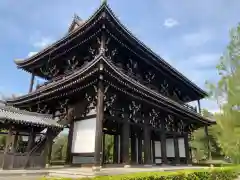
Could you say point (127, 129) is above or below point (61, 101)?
below

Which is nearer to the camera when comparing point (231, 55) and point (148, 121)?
point (148, 121)

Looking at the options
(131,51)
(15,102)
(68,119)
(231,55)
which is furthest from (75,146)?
(231,55)

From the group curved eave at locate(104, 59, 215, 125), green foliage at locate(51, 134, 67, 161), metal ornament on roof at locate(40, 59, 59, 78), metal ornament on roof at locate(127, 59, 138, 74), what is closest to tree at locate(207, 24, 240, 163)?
curved eave at locate(104, 59, 215, 125)

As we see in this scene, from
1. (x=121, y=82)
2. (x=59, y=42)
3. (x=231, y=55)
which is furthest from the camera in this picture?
(x=231, y=55)

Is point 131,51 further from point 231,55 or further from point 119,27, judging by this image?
point 231,55

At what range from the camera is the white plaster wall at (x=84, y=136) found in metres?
10.5

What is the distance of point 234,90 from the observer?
1639cm

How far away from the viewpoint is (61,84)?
1115 cm

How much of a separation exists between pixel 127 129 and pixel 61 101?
450cm

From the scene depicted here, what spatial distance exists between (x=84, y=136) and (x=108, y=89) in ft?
9.30

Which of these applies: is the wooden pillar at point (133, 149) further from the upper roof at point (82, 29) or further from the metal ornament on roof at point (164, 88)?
the upper roof at point (82, 29)

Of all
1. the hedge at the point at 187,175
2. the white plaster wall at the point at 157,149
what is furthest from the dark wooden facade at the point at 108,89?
the hedge at the point at 187,175

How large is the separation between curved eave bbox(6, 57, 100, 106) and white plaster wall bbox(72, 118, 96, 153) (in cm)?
227

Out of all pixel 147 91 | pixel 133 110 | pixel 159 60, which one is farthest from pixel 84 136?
pixel 159 60
